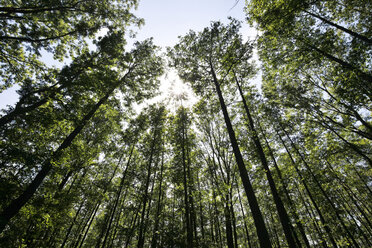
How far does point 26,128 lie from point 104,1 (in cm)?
922

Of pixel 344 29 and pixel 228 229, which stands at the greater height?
pixel 344 29

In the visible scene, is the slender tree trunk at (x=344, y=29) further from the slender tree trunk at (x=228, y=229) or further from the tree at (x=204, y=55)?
the slender tree trunk at (x=228, y=229)

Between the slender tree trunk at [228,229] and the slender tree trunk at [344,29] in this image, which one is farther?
the slender tree trunk at [228,229]

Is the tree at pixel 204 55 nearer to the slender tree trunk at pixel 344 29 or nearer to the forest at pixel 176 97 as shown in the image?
the forest at pixel 176 97

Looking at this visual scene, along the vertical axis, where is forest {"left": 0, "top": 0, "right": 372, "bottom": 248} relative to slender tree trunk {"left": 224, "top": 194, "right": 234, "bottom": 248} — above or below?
above

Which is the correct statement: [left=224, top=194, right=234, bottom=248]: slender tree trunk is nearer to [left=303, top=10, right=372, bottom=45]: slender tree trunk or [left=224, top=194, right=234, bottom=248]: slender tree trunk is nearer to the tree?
the tree

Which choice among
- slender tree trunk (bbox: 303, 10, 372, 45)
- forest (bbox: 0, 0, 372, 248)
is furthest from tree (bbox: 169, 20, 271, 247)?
slender tree trunk (bbox: 303, 10, 372, 45)

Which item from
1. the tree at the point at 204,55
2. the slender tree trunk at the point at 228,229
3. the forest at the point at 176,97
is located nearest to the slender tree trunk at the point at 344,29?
the forest at the point at 176,97

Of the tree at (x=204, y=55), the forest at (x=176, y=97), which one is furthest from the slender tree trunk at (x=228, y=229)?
the tree at (x=204, y=55)

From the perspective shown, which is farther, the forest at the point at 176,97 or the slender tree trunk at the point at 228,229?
the slender tree trunk at the point at 228,229

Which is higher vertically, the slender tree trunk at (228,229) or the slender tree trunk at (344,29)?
the slender tree trunk at (344,29)

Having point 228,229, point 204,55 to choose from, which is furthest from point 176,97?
point 228,229

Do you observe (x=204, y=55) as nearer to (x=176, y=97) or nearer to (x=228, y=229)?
(x=176, y=97)

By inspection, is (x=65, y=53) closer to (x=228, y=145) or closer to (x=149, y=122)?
(x=149, y=122)
